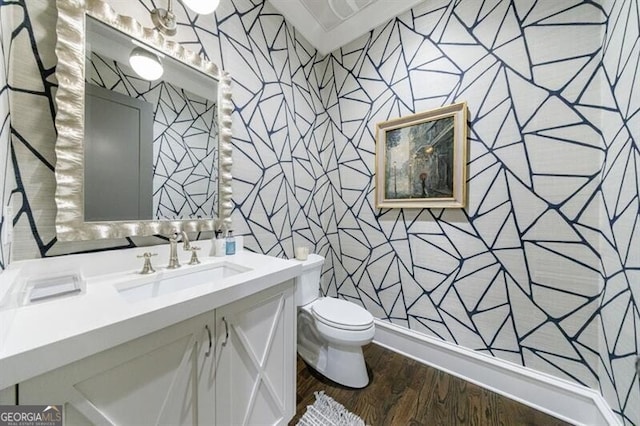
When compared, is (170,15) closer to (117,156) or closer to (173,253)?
(117,156)

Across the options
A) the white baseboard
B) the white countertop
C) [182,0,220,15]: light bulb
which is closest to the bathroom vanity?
the white countertop

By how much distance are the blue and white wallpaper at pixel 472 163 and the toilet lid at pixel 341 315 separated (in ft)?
1.55

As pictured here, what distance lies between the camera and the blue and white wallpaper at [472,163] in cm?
98

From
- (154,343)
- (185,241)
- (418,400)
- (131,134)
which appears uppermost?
(131,134)

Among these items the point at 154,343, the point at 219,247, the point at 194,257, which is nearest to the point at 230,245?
the point at 219,247

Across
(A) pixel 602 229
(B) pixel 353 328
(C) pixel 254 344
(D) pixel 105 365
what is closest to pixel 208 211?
(C) pixel 254 344

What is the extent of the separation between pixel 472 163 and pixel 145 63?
2016 millimetres

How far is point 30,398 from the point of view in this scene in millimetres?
516

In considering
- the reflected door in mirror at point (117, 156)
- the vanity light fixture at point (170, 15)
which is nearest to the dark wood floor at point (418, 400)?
the reflected door in mirror at point (117, 156)

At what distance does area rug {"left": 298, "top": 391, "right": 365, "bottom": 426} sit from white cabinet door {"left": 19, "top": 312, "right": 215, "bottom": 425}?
0.64 metres

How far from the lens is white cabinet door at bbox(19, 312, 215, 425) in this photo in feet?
1.84

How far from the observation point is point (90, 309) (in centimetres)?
68
